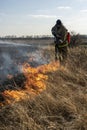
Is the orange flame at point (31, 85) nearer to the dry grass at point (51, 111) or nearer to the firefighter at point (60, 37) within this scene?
the dry grass at point (51, 111)

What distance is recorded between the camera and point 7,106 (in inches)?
299

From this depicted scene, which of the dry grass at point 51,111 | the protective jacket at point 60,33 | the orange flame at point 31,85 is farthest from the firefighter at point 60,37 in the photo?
the dry grass at point 51,111

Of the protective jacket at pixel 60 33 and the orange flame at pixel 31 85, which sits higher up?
the protective jacket at pixel 60 33

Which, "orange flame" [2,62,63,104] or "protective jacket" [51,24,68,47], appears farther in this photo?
"protective jacket" [51,24,68,47]

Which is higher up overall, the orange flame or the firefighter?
the firefighter

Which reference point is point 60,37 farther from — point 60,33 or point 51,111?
point 51,111

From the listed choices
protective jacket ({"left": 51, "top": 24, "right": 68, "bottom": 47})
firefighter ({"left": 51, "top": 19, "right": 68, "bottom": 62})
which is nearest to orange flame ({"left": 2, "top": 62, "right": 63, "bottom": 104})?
firefighter ({"left": 51, "top": 19, "right": 68, "bottom": 62})

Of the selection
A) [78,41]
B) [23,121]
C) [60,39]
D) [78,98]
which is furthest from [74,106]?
[78,41]

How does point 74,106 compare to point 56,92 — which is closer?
point 74,106

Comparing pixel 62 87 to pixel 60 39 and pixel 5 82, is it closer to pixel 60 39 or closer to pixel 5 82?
pixel 5 82

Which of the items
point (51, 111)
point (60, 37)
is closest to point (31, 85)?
point (51, 111)

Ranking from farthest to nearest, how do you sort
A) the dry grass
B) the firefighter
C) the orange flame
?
the firefighter, the orange flame, the dry grass

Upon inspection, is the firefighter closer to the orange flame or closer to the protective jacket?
the protective jacket

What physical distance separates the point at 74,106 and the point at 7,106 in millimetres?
1589
